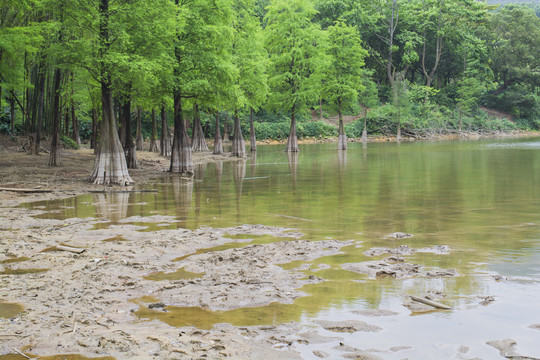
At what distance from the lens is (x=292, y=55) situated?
48.3 meters

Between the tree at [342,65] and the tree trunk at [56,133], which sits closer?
the tree trunk at [56,133]

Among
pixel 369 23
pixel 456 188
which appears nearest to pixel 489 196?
pixel 456 188

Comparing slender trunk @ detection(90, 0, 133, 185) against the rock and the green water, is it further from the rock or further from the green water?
the rock

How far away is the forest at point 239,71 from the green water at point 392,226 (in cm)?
498

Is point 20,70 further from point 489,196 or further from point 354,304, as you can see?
point 354,304

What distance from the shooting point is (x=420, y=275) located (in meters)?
8.45

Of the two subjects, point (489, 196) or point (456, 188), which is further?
point (456, 188)

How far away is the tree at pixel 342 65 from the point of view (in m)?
52.4

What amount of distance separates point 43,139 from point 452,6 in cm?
6225

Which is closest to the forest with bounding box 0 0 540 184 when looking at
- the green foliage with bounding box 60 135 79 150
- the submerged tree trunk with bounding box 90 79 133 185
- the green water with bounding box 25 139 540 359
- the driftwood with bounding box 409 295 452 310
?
the submerged tree trunk with bounding box 90 79 133 185

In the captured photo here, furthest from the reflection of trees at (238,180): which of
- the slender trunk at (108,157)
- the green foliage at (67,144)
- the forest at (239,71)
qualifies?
the green foliage at (67,144)

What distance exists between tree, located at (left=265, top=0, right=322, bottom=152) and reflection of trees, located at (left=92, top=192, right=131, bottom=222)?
99.7 ft

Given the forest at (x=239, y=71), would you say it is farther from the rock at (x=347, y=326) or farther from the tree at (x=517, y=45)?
the rock at (x=347, y=326)

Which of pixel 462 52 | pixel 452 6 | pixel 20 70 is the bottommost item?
pixel 20 70
